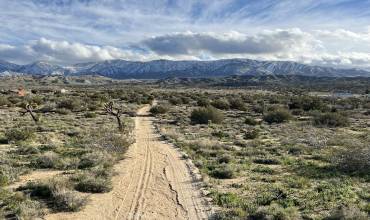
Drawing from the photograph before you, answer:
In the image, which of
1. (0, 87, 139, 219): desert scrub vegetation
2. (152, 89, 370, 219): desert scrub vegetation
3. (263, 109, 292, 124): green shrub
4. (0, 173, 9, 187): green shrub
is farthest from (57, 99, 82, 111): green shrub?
(0, 173, 9, 187): green shrub

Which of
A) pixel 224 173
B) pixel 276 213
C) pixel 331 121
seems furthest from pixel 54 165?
pixel 331 121

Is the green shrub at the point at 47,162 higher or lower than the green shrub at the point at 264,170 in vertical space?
higher

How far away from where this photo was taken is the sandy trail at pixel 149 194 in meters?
13.0

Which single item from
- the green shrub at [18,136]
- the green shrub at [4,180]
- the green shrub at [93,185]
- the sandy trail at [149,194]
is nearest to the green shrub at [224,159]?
the sandy trail at [149,194]

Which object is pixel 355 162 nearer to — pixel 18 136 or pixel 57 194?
pixel 57 194

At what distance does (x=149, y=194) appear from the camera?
1501cm

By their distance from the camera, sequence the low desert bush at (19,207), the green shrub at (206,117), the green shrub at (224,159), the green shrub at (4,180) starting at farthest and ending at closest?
1. the green shrub at (206,117)
2. the green shrub at (224,159)
3. the green shrub at (4,180)
4. the low desert bush at (19,207)

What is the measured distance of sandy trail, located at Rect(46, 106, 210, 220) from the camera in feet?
42.6

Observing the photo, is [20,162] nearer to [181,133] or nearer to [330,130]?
[181,133]

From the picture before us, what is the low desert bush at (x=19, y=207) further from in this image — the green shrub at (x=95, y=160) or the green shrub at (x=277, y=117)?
the green shrub at (x=277, y=117)

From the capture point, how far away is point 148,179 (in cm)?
1720

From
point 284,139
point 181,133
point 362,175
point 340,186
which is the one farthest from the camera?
point 181,133

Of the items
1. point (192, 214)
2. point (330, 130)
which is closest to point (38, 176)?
point (192, 214)

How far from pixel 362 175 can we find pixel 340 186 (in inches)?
103
